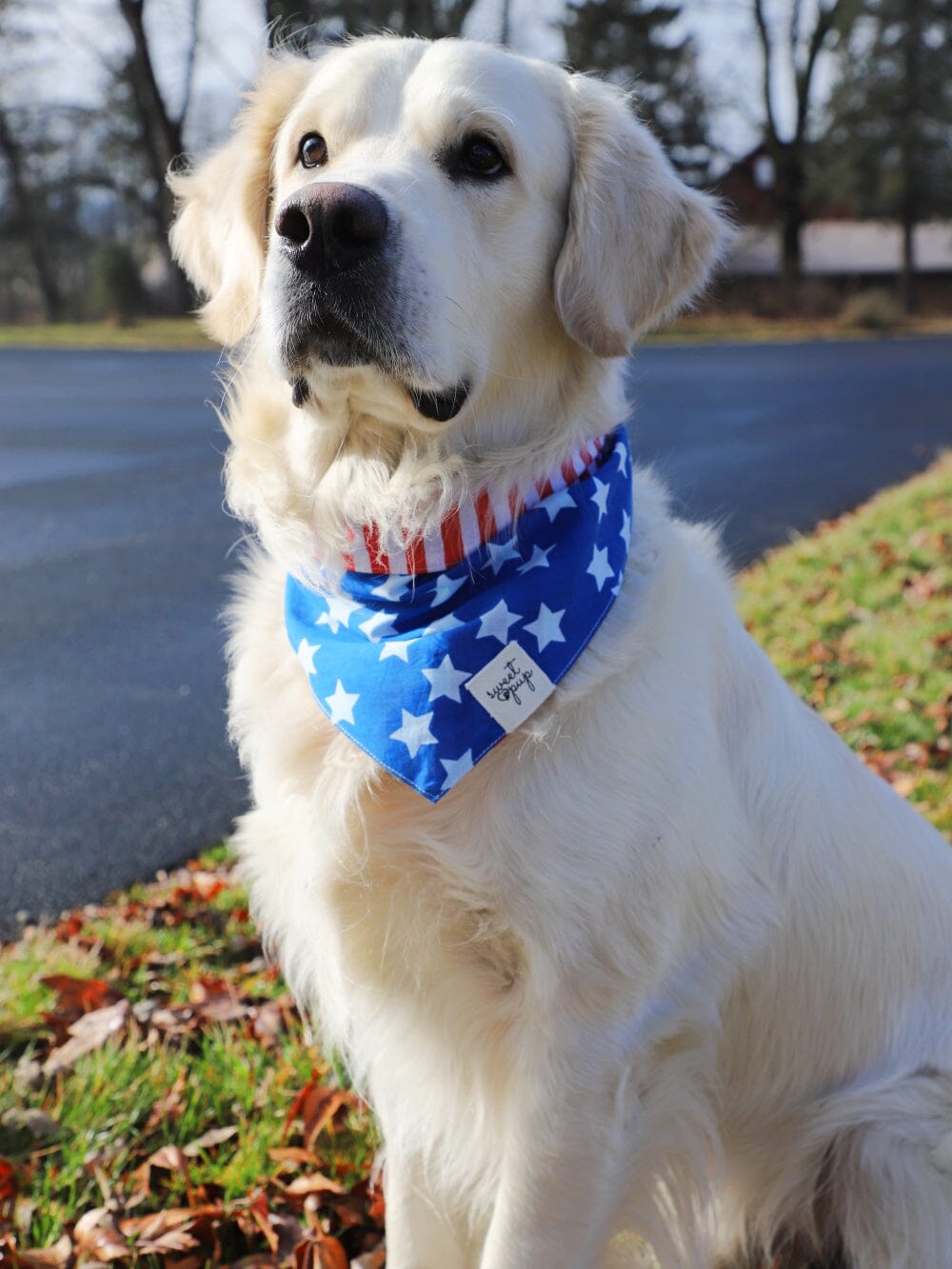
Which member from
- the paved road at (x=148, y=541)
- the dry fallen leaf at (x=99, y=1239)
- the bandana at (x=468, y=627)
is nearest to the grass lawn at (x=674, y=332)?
the paved road at (x=148, y=541)

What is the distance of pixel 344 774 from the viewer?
2.35 meters

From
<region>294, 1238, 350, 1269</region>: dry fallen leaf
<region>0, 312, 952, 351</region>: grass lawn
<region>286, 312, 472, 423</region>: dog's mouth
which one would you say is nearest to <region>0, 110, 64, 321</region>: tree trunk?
<region>0, 312, 952, 351</region>: grass lawn

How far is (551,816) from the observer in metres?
2.14

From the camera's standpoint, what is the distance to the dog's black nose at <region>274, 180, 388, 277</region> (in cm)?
212

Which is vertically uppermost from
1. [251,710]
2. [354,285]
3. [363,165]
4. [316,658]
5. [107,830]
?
[363,165]

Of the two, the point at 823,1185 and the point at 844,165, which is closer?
the point at 823,1185

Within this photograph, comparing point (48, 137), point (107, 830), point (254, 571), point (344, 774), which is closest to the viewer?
point (344, 774)

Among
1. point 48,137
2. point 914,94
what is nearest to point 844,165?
point 914,94

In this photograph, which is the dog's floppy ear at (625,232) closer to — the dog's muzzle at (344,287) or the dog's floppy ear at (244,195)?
the dog's muzzle at (344,287)

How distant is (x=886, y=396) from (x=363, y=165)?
1578 centimetres

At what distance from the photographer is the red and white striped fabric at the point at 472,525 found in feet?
8.00

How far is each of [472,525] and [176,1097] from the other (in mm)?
1626

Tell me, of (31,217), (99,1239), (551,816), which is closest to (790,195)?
(31,217)

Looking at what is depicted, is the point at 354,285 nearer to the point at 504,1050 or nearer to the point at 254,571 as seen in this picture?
the point at 254,571
